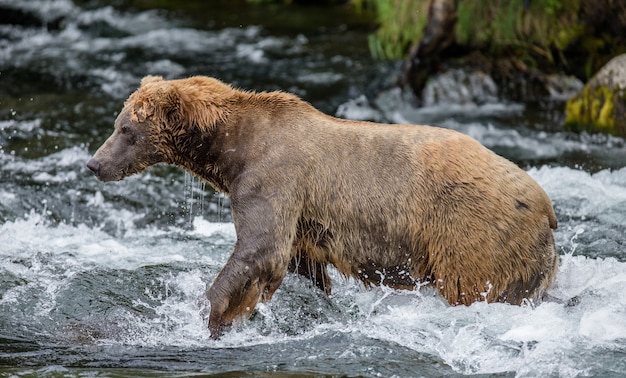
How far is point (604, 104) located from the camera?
37.0 feet

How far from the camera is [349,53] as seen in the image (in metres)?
15.5

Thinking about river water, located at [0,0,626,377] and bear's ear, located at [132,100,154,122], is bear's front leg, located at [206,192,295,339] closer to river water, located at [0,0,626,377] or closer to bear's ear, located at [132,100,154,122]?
river water, located at [0,0,626,377]

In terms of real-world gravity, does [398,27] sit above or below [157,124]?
below

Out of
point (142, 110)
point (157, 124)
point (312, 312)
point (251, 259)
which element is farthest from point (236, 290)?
point (142, 110)

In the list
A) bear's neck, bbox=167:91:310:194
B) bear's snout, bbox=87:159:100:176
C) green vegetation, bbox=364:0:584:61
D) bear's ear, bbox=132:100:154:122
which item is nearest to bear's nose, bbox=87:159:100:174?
bear's snout, bbox=87:159:100:176

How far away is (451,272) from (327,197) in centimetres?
97

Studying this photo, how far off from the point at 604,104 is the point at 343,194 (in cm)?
596

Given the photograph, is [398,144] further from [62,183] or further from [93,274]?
[62,183]

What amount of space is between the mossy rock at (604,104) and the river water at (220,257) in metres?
0.28

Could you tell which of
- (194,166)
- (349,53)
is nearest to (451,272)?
(194,166)

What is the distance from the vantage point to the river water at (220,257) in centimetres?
605

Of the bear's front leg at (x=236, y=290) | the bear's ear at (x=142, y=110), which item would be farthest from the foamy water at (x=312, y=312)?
the bear's ear at (x=142, y=110)

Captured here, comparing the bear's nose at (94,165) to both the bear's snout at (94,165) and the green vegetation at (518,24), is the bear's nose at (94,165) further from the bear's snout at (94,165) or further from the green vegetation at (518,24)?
the green vegetation at (518,24)

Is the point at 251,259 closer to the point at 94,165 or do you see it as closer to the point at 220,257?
the point at 94,165
